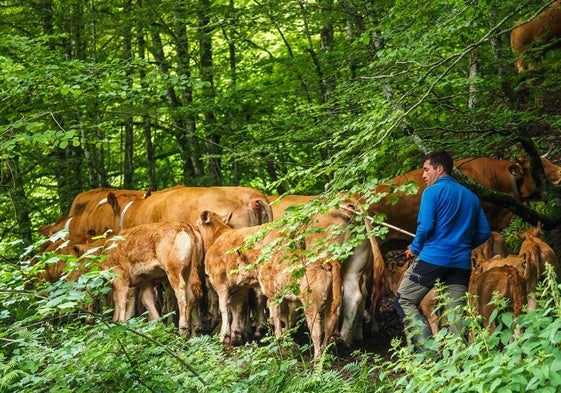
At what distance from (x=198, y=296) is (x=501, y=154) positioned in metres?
7.85

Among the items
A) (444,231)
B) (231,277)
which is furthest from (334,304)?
(444,231)

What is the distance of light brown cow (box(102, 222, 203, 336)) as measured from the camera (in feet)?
38.9

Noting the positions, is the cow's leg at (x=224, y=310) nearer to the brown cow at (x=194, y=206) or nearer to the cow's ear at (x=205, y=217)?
the brown cow at (x=194, y=206)

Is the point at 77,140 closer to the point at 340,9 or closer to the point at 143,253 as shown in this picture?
the point at 143,253

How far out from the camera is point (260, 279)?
1077cm

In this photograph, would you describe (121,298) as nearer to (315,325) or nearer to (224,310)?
(224,310)

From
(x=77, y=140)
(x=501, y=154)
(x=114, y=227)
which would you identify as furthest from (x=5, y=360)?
(x=501, y=154)

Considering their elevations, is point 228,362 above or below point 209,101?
below

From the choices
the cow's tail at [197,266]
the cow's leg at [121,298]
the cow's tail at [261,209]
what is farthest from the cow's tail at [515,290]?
the cow's leg at [121,298]

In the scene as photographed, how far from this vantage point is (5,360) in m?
8.99

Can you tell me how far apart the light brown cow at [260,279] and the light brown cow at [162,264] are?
28 centimetres

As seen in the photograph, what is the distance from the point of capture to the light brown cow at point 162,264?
467 inches

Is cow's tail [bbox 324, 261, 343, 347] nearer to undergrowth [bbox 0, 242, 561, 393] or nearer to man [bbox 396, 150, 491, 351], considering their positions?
undergrowth [bbox 0, 242, 561, 393]

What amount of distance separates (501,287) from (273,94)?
8.81m
